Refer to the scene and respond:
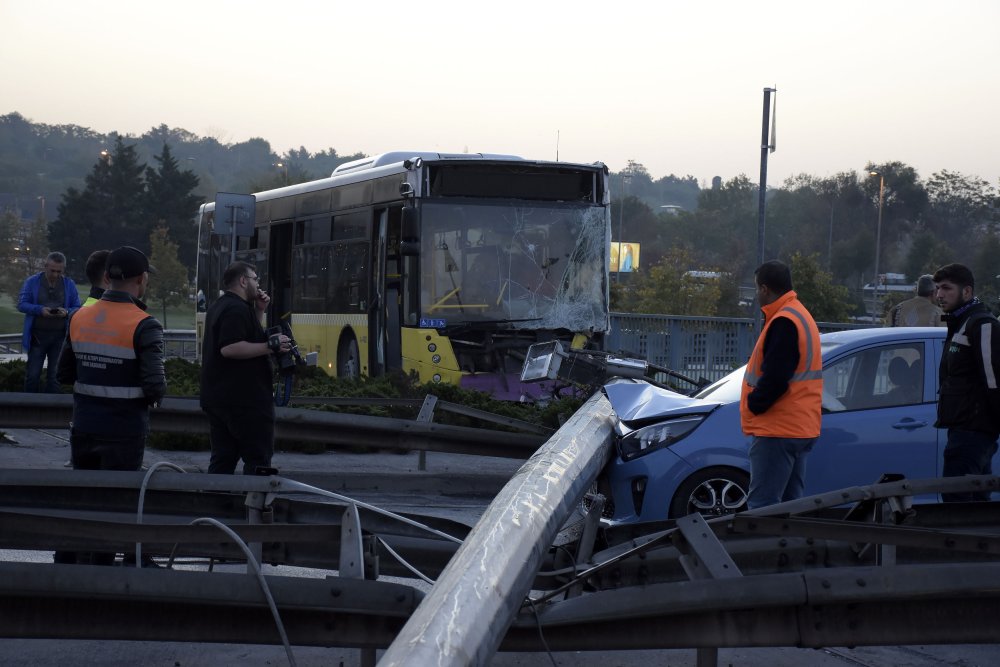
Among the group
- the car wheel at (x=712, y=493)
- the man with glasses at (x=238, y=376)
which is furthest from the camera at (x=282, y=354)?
the car wheel at (x=712, y=493)

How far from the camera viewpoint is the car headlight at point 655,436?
7.98 meters

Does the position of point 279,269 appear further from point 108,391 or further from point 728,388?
point 108,391

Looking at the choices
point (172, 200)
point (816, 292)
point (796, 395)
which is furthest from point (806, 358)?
point (172, 200)

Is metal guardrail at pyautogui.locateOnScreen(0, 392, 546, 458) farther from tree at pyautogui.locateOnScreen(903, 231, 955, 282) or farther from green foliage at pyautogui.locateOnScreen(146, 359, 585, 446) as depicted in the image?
Result: tree at pyautogui.locateOnScreen(903, 231, 955, 282)

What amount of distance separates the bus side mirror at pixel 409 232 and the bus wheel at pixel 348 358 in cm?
292

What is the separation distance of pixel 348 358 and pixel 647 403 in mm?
10012

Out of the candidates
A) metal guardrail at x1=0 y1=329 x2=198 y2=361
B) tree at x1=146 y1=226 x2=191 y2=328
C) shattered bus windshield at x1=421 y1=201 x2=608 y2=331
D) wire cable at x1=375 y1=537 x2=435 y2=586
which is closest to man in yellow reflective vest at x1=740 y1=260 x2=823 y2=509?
wire cable at x1=375 y1=537 x2=435 y2=586

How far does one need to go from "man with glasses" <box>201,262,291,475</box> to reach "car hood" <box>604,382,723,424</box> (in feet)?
7.48

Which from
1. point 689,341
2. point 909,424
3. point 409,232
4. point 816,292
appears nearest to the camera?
point 909,424

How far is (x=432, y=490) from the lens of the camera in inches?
418

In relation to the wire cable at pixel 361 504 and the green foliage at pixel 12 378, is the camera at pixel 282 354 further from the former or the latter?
the green foliage at pixel 12 378

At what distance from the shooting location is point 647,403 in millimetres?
8539

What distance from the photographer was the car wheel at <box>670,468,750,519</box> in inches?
311

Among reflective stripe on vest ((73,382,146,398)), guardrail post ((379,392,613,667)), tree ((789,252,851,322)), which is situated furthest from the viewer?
tree ((789,252,851,322))
